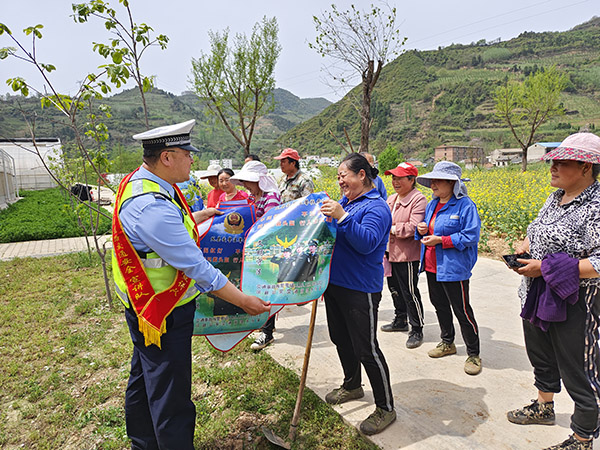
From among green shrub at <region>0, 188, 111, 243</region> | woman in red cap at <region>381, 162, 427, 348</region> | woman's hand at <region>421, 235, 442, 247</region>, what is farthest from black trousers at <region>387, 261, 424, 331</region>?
green shrub at <region>0, 188, 111, 243</region>

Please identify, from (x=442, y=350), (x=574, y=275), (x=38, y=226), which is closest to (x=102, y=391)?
(x=442, y=350)

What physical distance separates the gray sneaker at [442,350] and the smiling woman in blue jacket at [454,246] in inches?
10.0

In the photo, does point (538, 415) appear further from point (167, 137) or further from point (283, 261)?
point (167, 137)

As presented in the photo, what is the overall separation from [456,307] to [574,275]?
4.49ft

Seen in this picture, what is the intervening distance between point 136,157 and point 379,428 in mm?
50979

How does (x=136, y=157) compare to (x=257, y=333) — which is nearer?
(x=257, y=333)

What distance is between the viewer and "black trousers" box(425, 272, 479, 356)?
3.39 m

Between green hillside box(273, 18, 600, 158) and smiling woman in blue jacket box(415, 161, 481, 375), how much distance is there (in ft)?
228

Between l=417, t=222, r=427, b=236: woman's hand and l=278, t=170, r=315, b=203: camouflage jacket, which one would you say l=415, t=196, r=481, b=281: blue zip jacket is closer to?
l=417, t=222, r=427, b=236: woman's hand

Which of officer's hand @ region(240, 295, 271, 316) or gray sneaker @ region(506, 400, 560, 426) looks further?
gray sneaker @ region(506, 400, 560, 426)

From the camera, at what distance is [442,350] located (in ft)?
12.2

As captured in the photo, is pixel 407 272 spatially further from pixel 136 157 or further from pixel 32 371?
pixel 136 157

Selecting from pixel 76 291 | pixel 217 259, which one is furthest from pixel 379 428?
pixel 76 291

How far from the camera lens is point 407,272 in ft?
13.5
